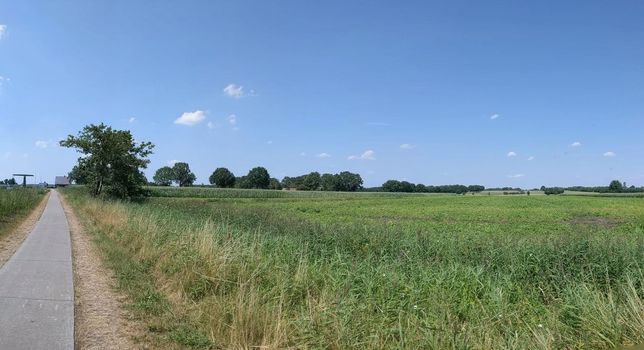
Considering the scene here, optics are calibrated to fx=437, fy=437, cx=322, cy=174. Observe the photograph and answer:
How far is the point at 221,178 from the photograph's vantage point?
14250 cm

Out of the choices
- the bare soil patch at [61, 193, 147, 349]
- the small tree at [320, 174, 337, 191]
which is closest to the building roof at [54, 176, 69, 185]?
the small tree at [320, 174, 337, 191]

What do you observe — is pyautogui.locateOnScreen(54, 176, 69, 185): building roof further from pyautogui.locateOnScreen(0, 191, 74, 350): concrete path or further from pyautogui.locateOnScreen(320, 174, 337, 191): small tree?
pyautogui.locateOnScreen(0, 191, 74, 350): concrete path

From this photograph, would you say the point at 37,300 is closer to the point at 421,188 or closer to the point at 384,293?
the point at 384,293

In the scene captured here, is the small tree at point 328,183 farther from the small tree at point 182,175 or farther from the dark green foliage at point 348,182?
the small tree at point 182,175

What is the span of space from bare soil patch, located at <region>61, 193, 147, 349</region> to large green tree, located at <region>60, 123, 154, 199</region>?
28.1 meters

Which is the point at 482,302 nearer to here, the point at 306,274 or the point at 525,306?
the point at 525,306

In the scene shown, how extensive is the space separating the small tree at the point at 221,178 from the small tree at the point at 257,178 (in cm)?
616

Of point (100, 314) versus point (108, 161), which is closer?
point (100, 314)

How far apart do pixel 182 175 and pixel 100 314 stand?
14861cm

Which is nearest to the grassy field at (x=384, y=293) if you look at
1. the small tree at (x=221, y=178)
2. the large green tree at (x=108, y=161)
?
the large green tree at (x=108, y=161)

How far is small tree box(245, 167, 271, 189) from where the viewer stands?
148 meters

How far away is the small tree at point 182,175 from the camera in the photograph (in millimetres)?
148125

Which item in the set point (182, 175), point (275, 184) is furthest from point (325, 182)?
point (182, 175)

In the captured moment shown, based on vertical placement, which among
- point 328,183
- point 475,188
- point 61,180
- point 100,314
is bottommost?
point 100,314
